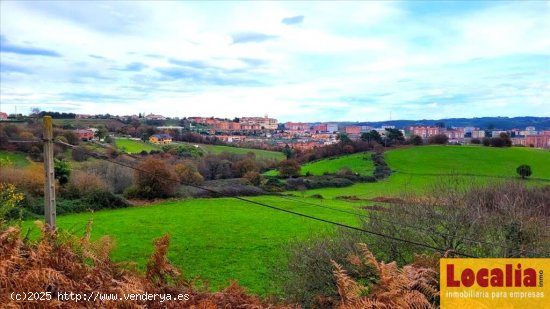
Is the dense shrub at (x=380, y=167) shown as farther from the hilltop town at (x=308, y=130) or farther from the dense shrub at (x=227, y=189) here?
the dense shrub at (x=227, y=189)

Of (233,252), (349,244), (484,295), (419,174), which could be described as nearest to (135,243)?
(233,252)

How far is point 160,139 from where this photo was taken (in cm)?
5984

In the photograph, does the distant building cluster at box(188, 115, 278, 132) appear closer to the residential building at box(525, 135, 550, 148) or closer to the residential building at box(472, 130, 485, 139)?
the residential building at box(472, 130, 485, 139)

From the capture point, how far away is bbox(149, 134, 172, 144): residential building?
192ft

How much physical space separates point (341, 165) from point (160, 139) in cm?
2573

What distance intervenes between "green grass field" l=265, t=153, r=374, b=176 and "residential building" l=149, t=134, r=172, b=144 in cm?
1599

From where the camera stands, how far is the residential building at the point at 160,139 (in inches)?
2306

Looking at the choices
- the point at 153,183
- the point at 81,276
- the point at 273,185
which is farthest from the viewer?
the point at 273,185

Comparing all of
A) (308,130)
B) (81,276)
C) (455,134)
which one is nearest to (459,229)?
(81,276)

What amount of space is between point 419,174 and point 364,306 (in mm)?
47823

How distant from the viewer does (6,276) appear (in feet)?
13.6

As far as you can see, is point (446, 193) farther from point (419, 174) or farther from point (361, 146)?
point (361, 146)

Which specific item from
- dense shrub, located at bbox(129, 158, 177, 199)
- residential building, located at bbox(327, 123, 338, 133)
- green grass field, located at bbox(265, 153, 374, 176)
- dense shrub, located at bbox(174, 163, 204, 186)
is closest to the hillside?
green grass field, located at bbox(265, 153, 374, 176)

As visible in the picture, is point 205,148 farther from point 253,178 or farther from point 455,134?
point 455,134
